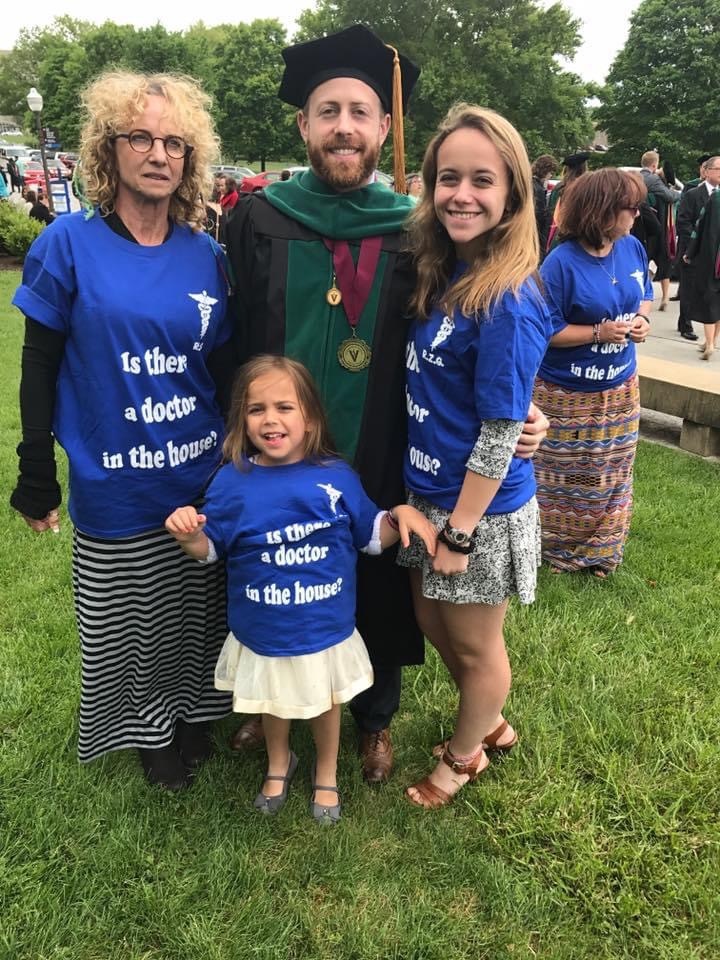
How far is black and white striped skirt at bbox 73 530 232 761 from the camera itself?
2.18 metres

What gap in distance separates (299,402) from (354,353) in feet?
0.78

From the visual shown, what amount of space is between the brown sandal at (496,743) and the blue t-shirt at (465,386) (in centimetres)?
94

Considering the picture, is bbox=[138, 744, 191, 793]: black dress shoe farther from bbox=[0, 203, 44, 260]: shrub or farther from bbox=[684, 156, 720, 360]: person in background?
bbox=[0, 203, 44, 260]: shrub

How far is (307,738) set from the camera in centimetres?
261

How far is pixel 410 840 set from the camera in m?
2.20

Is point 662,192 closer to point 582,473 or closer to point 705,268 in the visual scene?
point 705,268

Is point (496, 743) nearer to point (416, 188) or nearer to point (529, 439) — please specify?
point (529, 439)

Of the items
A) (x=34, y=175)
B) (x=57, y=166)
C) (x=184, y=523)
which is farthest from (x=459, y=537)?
(x=57, y=166)

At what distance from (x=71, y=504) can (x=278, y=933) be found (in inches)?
50.7

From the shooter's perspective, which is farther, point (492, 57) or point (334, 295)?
point (492, 57)

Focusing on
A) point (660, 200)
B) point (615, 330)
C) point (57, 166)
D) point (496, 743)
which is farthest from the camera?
point (57, 166)

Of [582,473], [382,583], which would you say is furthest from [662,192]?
[382,583]

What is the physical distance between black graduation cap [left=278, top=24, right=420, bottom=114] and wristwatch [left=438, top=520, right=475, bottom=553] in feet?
4.19

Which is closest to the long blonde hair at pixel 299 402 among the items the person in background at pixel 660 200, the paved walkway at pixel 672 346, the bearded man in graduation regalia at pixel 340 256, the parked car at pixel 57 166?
the bearded man in graduation regalia at pixel 340 256
